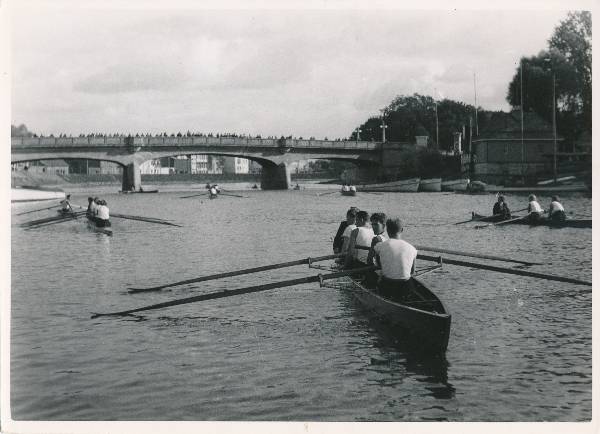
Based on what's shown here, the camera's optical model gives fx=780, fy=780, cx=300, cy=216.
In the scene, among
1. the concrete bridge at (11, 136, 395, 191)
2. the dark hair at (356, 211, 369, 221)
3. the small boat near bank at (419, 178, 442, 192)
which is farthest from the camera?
the small boat near bank at (419, 178, 442, 192)

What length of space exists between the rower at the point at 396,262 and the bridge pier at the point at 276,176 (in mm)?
84780

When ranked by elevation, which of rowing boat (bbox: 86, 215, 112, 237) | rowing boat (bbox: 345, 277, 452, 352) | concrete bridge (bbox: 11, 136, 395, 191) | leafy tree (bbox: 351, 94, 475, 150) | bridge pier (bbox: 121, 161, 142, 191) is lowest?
rowing boat (bbox: 345, 277, 452, 352)

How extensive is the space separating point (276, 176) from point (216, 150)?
10952mm

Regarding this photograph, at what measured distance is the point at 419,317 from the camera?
Answer: 12672 millimetres

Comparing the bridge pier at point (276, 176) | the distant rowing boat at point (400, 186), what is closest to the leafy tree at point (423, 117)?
the distant rowing boat at point (400, 186)

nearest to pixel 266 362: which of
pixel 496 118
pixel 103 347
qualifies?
pixel 103 347

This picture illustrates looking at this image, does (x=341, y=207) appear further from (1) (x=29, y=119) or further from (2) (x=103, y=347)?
(2) (x=103, y=347)

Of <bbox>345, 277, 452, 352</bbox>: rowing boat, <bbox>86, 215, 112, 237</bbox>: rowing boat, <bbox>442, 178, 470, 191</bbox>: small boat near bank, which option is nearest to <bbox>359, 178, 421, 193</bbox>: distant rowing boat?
<bbox>442, 178, 470, 191</bbox>: small boat near bank

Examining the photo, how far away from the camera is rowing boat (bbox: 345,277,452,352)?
40.2ft

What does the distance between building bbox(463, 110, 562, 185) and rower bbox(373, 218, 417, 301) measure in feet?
211

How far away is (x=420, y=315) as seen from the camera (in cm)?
1262

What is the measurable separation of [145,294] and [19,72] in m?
6.14

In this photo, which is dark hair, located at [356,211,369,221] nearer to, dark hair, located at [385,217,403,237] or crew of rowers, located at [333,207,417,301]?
crew of rowers, located at [333,207,417,301]

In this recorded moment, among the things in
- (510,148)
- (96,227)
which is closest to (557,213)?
(96,227)
